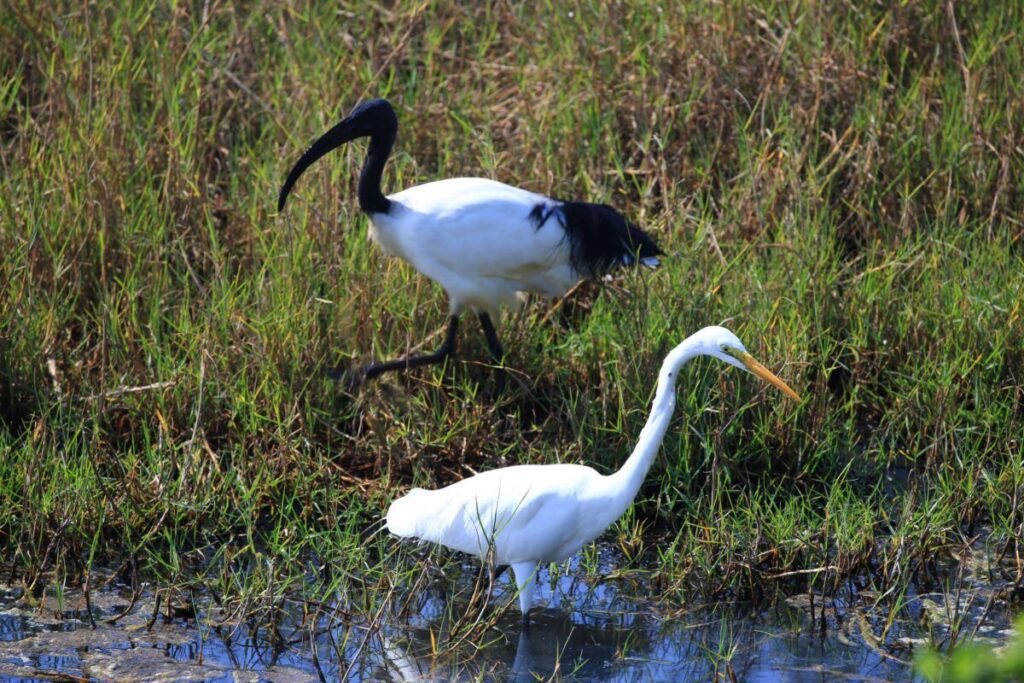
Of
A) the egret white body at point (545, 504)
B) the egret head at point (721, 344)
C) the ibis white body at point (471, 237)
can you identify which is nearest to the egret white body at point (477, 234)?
the ibis white body at point (471, 237)

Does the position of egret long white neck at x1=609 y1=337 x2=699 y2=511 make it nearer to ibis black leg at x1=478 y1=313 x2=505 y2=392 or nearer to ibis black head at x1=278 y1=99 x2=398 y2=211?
ibis black leg at x1=478 y1=313 x2=505 y2=392

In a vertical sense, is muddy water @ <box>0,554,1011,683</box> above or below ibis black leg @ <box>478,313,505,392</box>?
below

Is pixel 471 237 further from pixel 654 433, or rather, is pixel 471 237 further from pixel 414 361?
pixel 654 433

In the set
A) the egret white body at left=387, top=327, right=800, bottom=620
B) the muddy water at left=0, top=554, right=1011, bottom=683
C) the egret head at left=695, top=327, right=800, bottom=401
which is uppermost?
the egret head at left=695, top=327, right=800, bottom=401

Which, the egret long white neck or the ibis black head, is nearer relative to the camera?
the egret long white neck

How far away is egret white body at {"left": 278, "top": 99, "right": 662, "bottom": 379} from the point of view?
5.01m

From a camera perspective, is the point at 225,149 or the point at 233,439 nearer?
the point at 233,439

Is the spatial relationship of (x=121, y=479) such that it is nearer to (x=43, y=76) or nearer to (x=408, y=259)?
(x=408, y=259)

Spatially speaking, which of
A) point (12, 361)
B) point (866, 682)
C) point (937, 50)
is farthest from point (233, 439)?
point (937, 50)

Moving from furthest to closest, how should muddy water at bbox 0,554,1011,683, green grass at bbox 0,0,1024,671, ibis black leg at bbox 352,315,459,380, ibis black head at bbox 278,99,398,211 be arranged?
ibis black head at bbox 278,99,398,211 < ibis black leg at bbox 352,315,459,380 < green grass at bbox 0,0,1024,671 < muddy water at bbox 0,554,1011,683

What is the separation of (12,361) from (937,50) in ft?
14.0

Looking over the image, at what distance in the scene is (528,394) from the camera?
500 centimetres

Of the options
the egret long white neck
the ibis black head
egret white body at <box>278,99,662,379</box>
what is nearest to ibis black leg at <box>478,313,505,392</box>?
egret white body at <box>278,99,662,379</box>

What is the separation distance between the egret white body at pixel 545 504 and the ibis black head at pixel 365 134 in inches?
57.1
